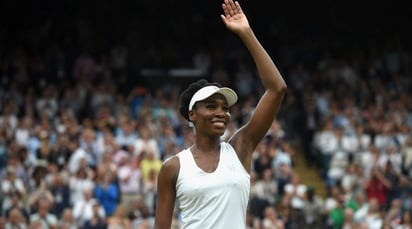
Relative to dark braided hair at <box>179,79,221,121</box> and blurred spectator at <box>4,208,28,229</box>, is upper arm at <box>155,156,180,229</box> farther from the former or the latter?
blurred spectator at <box>4,208,28,229</box>

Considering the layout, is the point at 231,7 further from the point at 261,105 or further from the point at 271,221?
the point at 271,221

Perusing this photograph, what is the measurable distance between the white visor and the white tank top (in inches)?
12.0

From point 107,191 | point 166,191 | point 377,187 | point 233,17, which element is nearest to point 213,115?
point 166,191

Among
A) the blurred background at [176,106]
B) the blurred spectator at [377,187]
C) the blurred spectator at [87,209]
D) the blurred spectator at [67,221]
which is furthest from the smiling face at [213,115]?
the blurred spectator at [377,187]

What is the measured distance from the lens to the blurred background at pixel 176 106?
14664 millimetres

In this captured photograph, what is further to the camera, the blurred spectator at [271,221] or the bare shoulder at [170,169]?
the blurred spectator at [271,221]

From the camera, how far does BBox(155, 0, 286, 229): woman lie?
525 cm

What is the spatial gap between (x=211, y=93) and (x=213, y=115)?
114 millimetres

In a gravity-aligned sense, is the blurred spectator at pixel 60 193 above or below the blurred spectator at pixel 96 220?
above

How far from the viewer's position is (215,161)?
5.34 meters

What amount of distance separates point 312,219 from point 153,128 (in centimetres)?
287

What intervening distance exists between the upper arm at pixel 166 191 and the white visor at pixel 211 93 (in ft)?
1.02

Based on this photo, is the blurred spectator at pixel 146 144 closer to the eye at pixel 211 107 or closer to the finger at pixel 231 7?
the finger at pixel 231 7

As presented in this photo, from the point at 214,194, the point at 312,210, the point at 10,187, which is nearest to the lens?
the point at 214,194
